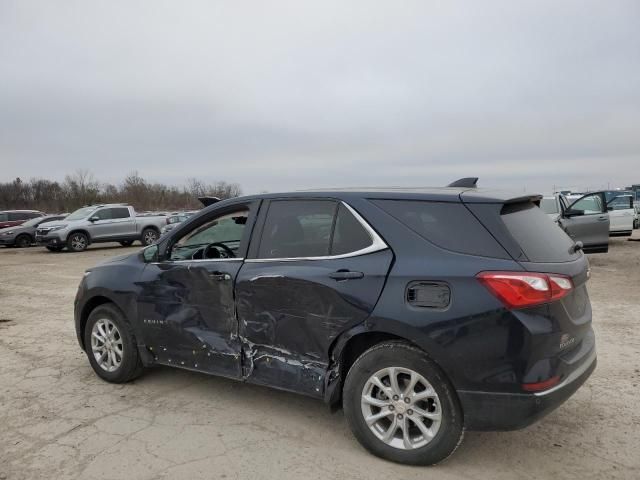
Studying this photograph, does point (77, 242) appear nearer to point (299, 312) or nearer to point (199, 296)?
point (199, 296)

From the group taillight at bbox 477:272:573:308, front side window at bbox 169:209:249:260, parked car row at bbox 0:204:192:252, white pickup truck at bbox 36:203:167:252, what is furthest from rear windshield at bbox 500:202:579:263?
white pickup truck at bbox 36:203:167:252

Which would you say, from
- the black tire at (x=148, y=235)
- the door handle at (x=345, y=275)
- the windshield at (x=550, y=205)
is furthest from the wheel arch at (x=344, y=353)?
the black tire at (x=148, y=235)

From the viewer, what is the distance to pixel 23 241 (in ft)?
82.4

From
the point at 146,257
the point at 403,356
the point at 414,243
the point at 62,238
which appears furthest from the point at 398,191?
the point at 62,238

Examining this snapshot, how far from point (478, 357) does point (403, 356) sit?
1.47ft

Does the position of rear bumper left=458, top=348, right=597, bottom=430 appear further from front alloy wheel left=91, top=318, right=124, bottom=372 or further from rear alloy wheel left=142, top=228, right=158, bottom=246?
rear alloy wheel left=142, top=228, right=158, bottom=246

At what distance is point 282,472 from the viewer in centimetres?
321

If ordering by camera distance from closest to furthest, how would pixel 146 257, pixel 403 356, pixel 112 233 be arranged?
pixel 403 356
pixel 146 257
pixel 112 233

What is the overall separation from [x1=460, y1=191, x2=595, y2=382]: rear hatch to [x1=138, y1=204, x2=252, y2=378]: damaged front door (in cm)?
188

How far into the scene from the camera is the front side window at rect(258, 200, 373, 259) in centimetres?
354

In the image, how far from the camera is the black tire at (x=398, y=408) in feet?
10.2

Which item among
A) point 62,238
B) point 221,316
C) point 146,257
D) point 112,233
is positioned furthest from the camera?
point 112,233

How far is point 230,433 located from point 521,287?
2.27m

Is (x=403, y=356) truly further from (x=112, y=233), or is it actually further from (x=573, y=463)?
(x=112, y=233)
